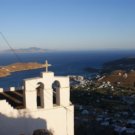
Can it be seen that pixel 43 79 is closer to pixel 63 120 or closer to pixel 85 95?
pixel 63 120

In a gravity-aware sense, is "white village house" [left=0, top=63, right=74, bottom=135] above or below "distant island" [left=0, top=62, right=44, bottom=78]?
below

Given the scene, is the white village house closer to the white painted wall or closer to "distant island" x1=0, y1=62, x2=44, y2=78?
the white painted wall

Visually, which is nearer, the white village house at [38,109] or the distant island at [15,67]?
the distant island at [15,67]

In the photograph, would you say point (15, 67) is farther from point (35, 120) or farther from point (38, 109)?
point (35, 120)

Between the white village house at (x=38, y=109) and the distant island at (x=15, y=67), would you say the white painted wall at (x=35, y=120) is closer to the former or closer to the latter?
the white village house at (x=38, y=109)

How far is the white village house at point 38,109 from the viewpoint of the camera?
1745 cm

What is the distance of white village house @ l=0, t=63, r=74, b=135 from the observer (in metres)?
17.5

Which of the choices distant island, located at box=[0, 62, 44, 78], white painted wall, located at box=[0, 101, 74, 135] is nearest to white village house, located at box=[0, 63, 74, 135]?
white painted wall, located at box=[0, 101, 74, 135]

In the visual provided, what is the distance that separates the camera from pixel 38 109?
18.3 meters

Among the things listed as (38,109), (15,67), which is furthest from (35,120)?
(15,67)

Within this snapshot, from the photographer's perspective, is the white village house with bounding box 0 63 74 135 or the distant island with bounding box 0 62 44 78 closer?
the distant island with bounding box 0 62 44 78

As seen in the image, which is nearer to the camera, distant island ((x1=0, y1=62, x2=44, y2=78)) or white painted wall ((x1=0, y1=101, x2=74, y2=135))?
distant island ((x1=0, y1=62, x2=44, y2=78))

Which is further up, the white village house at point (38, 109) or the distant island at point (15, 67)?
the distant island at point (15, 67)

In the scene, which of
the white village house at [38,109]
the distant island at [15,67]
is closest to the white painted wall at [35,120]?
the white village house at [38,109]
